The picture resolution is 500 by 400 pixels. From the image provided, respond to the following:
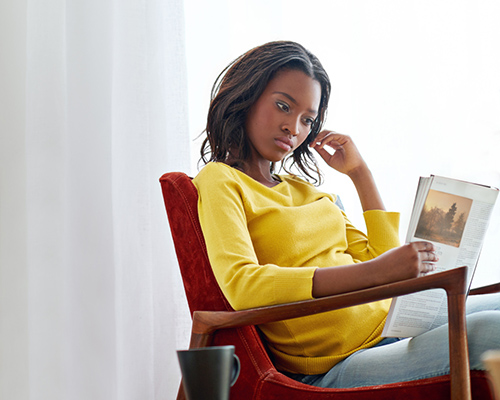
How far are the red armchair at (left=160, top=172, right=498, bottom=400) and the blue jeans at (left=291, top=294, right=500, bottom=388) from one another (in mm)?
29

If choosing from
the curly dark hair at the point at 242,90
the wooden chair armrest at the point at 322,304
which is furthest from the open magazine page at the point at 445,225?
the curly dark hair at the point at 242,90

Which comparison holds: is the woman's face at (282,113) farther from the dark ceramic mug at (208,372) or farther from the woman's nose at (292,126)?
the dark ceramic mug at (208,372)

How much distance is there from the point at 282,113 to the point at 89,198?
571 millimetres

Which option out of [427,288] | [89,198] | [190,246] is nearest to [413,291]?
[427,288]

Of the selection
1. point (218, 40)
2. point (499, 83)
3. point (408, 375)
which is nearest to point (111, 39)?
point (218, 40)

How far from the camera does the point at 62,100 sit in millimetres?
1427

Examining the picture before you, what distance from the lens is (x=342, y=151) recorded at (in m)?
1.54

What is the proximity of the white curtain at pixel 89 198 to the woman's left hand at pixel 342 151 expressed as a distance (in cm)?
42

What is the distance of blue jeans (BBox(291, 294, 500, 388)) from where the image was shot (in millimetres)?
851

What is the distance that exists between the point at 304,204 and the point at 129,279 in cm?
52

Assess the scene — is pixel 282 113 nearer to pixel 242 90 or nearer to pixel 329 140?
pixel 242 90

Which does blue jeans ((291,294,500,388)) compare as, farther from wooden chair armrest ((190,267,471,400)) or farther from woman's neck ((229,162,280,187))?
woman's neck ((229,162,280,187))

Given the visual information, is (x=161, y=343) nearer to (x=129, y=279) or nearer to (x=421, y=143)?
(x=129, y=279)

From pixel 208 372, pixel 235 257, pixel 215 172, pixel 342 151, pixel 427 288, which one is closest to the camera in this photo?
pixel 208 372
